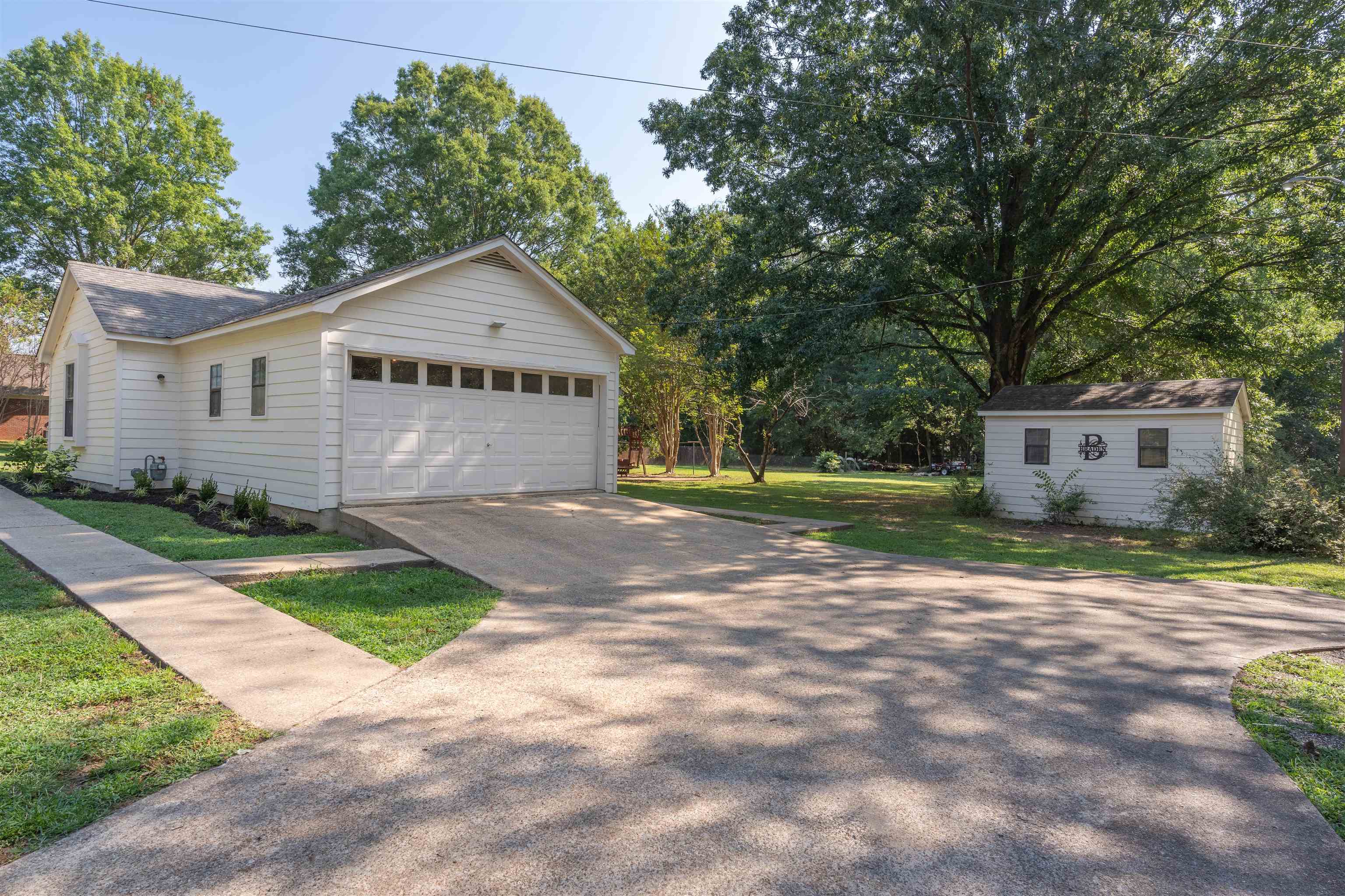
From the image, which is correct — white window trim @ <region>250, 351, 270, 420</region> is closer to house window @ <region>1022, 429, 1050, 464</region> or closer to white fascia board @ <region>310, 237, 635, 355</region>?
white fascia board @ <region>310, 237, 635, 355</region>

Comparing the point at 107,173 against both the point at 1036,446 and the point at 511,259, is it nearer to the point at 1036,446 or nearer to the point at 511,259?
the point at 511,259

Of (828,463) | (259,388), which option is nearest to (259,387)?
(259,388)

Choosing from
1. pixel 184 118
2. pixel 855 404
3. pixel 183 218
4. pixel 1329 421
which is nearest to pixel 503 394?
pixel 855 404

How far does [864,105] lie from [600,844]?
1770 cm

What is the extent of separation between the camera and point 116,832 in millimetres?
2672

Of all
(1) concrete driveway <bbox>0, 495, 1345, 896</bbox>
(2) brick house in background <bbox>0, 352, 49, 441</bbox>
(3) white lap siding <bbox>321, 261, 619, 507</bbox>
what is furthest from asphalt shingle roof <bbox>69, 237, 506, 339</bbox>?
(1) concrete driveway <bbox>0, 495, 1345, 896</bbox>

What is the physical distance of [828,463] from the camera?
126 feet

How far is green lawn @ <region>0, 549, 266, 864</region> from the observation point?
285 cm

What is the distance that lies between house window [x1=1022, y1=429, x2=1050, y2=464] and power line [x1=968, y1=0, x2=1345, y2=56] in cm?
782

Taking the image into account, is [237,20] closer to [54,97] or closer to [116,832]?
[116,832]

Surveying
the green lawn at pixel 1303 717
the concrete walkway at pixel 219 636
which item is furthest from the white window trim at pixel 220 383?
the green lawn at pixel 1303 717

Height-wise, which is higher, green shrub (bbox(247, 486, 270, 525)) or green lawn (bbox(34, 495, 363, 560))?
green shrub (bbox(247, 486, 270, 525))

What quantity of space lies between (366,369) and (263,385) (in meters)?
2.19

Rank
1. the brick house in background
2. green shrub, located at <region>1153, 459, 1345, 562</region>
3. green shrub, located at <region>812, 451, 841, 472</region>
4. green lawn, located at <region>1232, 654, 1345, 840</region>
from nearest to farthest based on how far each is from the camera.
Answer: green lawn, located at <region>1232, 654, 1345, 840</region>, green shrub, located at <region>1153, 459, 1345, 562</region>, the brick house in background, green shrub, located at <region>812, 451, 841, 472</region>
